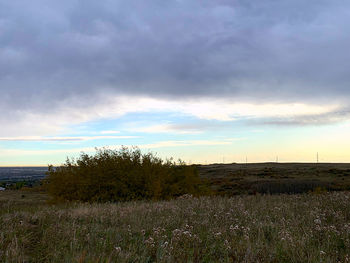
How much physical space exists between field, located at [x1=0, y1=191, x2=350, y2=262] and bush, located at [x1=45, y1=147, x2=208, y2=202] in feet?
32.0

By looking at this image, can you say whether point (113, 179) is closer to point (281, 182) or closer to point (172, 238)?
point (172, 238)

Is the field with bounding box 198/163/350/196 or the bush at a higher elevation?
the bush

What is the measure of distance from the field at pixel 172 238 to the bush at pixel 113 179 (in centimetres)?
974

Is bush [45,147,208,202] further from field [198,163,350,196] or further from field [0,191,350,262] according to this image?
field [0,191,350,262]

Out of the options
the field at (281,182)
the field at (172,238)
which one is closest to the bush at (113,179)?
the field at (281,182)

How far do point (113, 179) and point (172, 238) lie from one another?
13.6 meters

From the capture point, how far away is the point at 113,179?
1859 cm

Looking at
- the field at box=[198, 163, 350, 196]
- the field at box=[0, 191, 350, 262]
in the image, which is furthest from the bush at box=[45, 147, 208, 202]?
the field at box=[0, 191, 350, 262]

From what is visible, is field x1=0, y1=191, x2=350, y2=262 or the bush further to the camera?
the bush

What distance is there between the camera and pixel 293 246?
5332 mm

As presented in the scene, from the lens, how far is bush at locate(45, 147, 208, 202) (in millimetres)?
18547

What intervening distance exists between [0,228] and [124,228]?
2340 mm

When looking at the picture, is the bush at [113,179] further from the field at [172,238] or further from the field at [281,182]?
the field at [172,238]

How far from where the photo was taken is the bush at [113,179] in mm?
18547
